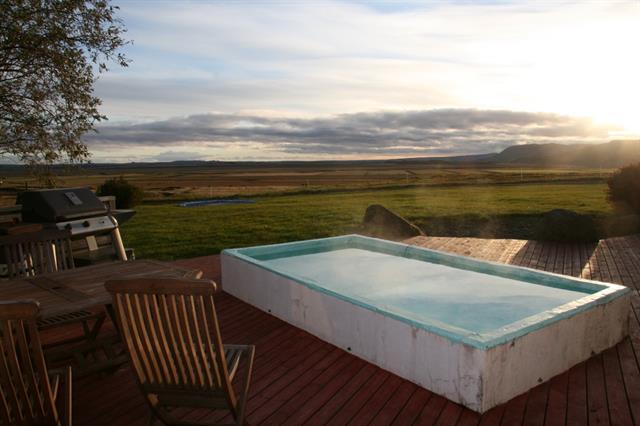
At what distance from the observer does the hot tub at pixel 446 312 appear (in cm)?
300

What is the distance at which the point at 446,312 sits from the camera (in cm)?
546

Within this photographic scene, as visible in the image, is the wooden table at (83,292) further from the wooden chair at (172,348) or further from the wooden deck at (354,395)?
the wooden chair at (172,348)

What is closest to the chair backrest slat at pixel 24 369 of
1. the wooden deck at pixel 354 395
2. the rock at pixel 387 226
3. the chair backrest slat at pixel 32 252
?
the wooden deck at pixel 354 395

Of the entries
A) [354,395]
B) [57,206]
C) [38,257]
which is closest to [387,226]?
[57,206]

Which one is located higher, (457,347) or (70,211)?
(70,211)

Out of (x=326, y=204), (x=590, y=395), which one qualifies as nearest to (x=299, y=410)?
(x=590, y=395)

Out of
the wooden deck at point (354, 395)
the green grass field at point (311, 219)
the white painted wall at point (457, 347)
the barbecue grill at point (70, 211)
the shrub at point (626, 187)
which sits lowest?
the green grass field at point (311, 219)

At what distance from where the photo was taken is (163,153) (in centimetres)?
2861

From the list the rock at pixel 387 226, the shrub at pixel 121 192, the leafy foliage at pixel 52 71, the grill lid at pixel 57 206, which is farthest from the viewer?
the shrub at pixel 121 192

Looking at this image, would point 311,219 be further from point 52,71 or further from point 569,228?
point 52,71

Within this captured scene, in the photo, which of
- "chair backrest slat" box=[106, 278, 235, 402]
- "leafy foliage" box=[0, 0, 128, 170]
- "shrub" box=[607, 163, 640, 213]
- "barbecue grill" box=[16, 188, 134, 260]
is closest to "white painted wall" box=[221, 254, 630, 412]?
"chair backrest slat" box=[106, 278, 235, 402]

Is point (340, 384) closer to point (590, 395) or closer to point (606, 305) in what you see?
point (590, 395)

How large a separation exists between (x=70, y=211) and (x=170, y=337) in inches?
162

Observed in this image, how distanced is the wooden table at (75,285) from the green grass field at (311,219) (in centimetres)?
528
